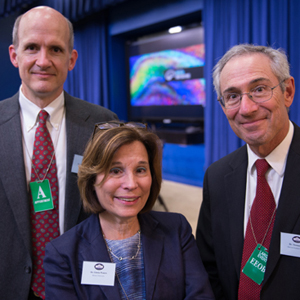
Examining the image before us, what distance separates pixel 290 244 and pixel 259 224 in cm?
14

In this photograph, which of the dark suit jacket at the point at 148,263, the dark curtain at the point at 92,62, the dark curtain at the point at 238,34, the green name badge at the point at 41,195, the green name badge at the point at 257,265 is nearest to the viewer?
the dark suit jacket at the point at 148,263

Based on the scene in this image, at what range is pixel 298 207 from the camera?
4.04ft

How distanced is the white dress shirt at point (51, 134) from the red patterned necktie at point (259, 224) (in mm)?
859

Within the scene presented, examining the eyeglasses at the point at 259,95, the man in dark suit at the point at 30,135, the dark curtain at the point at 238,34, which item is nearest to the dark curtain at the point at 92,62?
the dark curtain at the point at 238,34

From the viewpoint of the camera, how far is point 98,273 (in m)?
1.15

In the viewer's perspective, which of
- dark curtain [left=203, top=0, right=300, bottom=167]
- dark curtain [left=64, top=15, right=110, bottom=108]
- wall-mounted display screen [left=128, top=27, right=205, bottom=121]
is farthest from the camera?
dark curtain [left=64, top=15, right=110, bottom=108]

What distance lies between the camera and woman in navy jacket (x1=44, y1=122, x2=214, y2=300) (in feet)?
3.77

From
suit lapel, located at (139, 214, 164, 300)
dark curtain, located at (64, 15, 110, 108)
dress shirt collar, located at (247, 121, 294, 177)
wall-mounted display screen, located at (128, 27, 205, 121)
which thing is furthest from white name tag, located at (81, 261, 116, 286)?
dark curtain, located at (64, 15, 110, 108)

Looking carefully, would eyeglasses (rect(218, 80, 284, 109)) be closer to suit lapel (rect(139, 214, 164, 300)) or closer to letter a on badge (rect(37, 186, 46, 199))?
suit lapel (rect(139, 214, 164, 300))

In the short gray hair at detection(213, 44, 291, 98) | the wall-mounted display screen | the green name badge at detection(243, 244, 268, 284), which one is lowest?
the green name badge at detection(243, 244, 268, 284)

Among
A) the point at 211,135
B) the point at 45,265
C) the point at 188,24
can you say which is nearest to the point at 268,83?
the point at 45,265

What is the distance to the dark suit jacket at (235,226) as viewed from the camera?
122cm

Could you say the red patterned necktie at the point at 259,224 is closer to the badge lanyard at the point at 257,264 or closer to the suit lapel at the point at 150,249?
the badge lanyard at the point at 257,264

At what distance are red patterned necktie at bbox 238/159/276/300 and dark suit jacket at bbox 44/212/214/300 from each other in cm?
21
